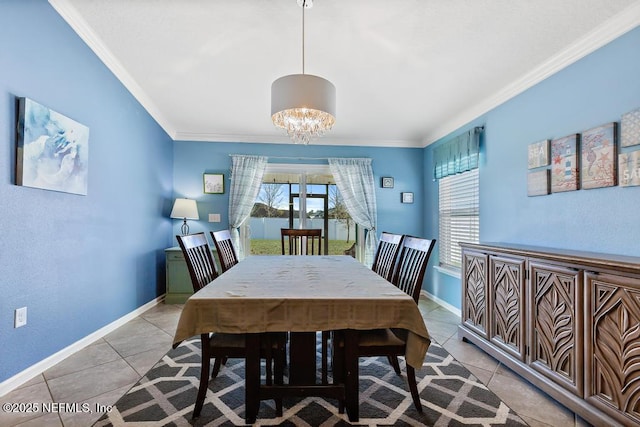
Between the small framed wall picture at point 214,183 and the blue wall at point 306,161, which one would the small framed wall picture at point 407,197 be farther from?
the small framed wall picture at point 214,183

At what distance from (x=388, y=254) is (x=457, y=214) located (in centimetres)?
188

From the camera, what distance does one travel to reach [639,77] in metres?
1.92

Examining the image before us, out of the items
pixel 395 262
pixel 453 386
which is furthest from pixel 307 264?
pixel 453 386

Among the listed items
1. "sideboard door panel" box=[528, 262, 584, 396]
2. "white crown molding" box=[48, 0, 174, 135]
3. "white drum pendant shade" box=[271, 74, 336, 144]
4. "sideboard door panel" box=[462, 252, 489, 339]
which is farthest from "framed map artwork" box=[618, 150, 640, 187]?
"white crown molding" box=[48, 0, 174, 135]

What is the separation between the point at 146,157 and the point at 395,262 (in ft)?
10.6

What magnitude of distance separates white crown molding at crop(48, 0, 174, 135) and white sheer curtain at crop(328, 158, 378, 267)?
2.52m

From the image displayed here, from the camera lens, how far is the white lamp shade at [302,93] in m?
2.04

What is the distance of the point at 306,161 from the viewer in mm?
5000

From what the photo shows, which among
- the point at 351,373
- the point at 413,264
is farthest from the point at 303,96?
the point at 351,373

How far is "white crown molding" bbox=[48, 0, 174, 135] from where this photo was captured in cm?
228

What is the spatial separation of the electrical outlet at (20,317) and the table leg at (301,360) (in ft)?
5.74

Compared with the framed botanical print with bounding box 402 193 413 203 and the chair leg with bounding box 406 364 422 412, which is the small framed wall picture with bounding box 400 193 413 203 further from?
the chair leg with bounding box 406 364 422 412

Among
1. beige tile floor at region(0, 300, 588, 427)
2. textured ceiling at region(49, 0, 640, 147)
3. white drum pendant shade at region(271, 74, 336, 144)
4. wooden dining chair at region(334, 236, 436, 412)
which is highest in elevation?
textured ceiling at region(49, 0, 640, 147)

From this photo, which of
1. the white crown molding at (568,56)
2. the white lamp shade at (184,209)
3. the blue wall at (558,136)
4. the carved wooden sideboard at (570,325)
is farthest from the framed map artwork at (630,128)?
the white lamp shade at (184,209)
